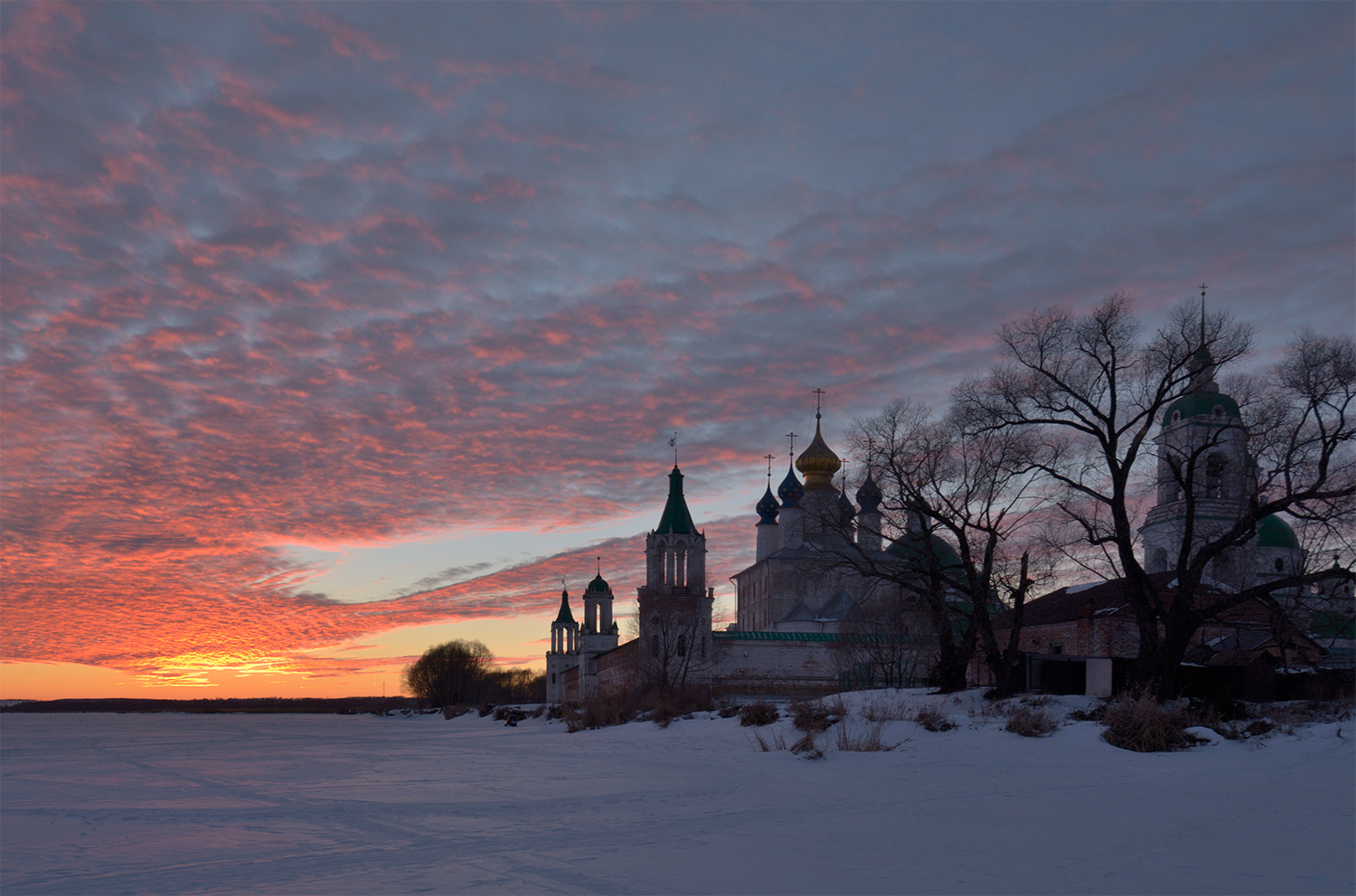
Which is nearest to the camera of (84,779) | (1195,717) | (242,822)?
(242,822)

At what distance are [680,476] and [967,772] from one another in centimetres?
5082

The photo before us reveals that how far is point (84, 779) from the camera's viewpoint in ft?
60.3

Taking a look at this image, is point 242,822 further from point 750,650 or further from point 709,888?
point 750,650

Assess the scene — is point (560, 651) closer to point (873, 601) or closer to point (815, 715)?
point (873, 601)

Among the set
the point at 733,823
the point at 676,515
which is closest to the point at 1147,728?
the point at 733,823

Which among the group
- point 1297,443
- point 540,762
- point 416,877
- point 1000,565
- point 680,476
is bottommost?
point 540,762

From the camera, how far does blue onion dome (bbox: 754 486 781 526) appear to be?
262 ft

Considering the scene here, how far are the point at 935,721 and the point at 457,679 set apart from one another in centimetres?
8984

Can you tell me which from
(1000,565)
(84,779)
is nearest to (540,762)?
(84,779)

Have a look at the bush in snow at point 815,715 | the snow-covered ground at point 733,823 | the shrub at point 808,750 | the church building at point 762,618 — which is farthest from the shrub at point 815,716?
the church building at point 762,618

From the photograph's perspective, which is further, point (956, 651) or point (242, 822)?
point (956, 651)

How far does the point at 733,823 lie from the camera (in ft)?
36.3

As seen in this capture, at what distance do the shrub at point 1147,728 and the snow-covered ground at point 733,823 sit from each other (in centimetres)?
35

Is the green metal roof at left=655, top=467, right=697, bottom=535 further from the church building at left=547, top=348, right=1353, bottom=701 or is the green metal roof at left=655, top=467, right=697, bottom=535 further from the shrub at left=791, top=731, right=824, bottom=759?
the shrub at left=791, top=731, right=824, bottom=759
